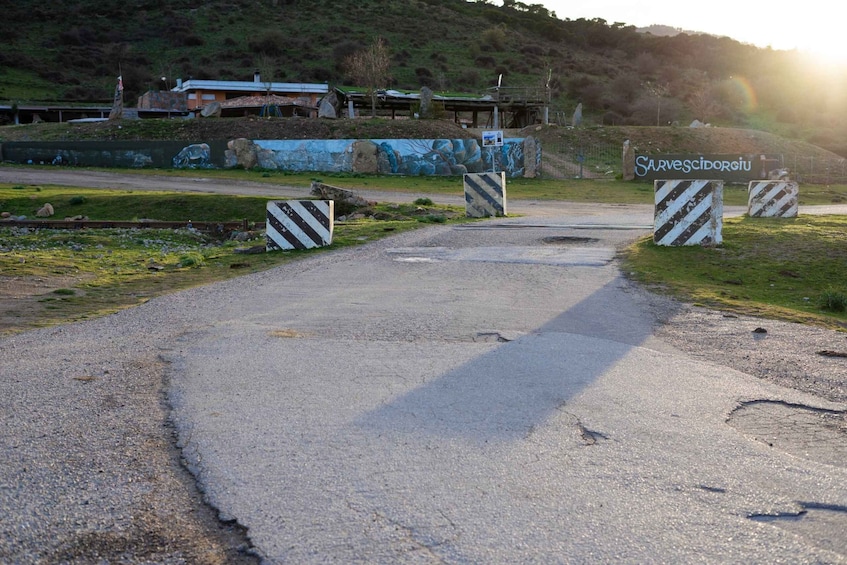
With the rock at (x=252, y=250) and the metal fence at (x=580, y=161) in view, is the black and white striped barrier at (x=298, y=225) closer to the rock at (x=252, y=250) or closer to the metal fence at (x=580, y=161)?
the rock at (x=252, y=250)

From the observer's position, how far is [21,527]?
3.73 metres

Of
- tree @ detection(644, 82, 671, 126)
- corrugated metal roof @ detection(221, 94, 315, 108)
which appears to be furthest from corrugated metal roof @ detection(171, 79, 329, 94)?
tree @ detection(644, 82, 671, 126)

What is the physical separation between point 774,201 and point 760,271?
28.5 ft

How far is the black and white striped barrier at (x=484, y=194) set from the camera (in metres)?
21.9

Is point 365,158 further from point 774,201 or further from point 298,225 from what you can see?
point 298,225

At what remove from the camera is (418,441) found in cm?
488

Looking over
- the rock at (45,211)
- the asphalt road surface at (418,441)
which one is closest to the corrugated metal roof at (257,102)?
the rock at (45,211)

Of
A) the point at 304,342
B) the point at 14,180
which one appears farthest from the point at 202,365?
the point at 14,180

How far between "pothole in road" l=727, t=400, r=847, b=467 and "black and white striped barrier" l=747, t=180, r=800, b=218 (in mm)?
15819

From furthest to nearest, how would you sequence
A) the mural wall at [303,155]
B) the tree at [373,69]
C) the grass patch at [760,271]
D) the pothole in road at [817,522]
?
the tree at [373,69]
the mural wall at [303,155]
the grass patch at [760,271]
the pothole in road at [817,522]

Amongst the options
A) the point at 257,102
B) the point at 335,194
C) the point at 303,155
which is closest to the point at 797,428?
the point at 335,194

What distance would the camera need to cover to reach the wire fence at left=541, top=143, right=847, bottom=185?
47.3 meters

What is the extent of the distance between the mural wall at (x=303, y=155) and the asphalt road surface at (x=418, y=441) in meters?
37.7

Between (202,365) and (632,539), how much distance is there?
160 inches
